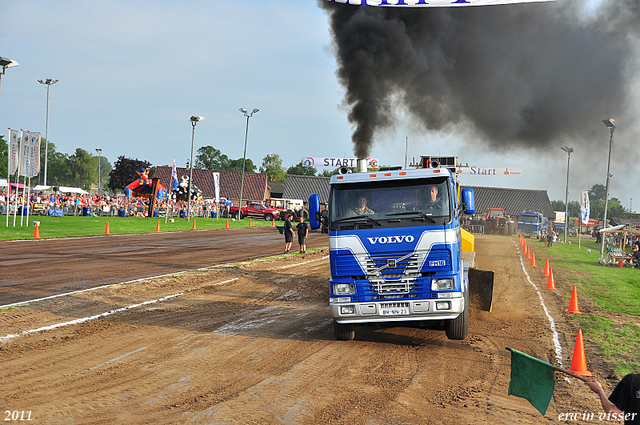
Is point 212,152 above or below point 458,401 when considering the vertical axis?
above

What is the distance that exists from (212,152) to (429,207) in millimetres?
155770

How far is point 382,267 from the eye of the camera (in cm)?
779

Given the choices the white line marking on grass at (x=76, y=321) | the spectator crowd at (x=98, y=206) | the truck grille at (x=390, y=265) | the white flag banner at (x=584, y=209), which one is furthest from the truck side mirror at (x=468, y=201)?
Answer: the spectator crowd at (x=98, y=206)

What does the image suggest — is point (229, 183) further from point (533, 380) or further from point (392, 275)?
point (533, 380)

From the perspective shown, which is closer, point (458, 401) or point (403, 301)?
point (458, 401)

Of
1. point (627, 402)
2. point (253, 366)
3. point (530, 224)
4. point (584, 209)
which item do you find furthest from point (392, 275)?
point (530, 224)

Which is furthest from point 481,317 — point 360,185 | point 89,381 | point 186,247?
point 186,247

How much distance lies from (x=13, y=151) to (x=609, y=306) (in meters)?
28.9

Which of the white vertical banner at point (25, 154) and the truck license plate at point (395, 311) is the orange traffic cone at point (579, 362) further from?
the white vertical banner at point (25, 154)

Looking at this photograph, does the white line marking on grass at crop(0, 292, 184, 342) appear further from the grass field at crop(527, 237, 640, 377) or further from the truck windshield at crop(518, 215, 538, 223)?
the truck windshield at crop(518, 215, 538, 223)

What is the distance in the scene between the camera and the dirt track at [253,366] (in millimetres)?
5324

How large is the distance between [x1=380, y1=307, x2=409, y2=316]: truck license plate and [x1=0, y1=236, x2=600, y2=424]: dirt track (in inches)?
24.5

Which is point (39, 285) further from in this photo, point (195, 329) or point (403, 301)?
point (403, 301)

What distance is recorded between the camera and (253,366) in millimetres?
6891
